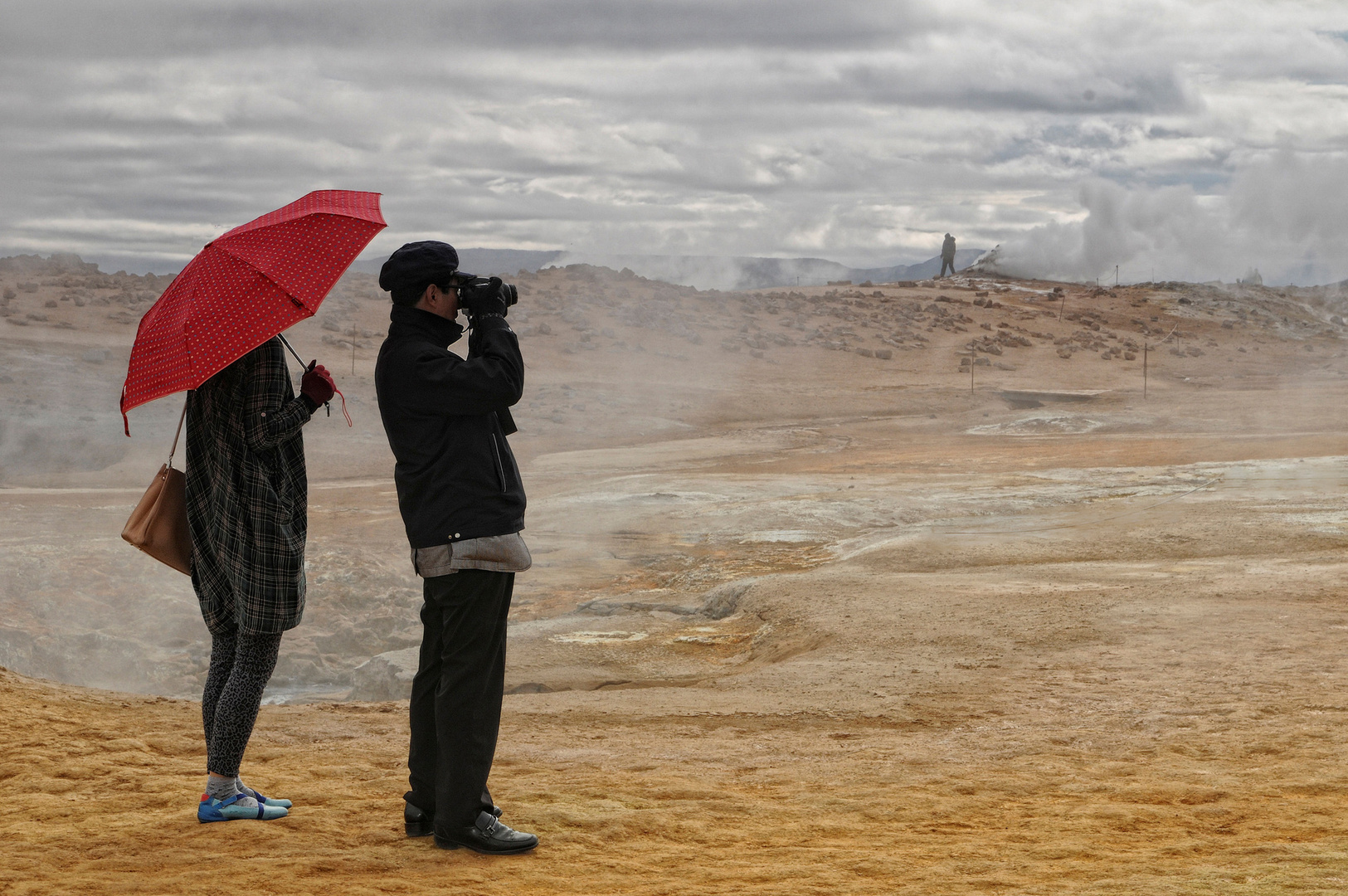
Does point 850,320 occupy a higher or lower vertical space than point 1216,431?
higher

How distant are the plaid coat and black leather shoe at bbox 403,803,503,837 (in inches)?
27.5

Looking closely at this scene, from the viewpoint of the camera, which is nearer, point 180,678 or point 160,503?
point 160,503

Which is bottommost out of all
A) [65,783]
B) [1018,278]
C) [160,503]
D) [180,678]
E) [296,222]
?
[180,678]

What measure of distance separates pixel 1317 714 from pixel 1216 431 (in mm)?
19496

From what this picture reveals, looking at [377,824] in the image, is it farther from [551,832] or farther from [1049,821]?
[1049,821]

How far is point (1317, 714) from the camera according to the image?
5684 millimetres

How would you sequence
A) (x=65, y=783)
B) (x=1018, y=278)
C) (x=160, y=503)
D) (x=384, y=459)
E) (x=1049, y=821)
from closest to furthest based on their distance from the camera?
(x=160, y=503) < (x=1049, y=821) < (x=65, y=783) < (x=384, y=459) < (x=1018, y=278)

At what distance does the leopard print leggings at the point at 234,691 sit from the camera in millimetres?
3650

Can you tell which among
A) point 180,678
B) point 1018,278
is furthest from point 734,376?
point 1018,278

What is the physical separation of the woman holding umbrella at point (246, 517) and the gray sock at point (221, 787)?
0.03 meters

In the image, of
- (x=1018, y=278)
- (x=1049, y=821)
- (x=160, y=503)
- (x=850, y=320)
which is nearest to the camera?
(x=160, y=503)

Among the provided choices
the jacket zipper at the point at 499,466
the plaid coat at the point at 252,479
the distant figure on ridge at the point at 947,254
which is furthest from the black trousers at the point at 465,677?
the distant figure on ridge at the point at 947,254

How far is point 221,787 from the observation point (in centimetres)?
377

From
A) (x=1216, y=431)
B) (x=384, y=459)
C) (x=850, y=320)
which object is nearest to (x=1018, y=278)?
(x=850, y=320)
